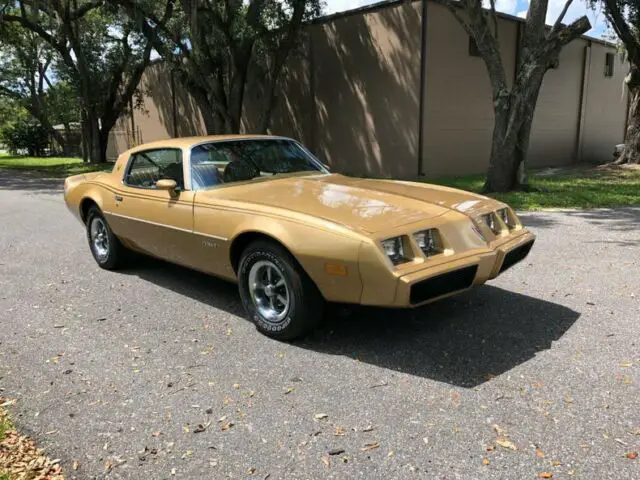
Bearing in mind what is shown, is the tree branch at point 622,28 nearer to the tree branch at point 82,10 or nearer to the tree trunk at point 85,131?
the tree branch at point 82,10

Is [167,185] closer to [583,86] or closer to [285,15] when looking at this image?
[285,15]

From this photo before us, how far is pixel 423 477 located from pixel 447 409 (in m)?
0.61

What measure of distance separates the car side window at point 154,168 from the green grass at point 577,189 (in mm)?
6881

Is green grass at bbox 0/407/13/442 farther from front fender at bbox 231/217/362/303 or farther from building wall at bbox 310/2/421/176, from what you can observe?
building wall at bbox 310/2/421/176

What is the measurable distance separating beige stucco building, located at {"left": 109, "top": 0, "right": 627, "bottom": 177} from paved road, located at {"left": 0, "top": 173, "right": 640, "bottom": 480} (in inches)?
443

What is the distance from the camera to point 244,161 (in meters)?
5.11

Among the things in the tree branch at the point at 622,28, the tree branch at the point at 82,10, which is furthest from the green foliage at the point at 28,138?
the tree branch at the point at 622,28

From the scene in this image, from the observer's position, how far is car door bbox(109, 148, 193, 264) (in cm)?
473

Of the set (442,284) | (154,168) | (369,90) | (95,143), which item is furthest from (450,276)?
(95,143)

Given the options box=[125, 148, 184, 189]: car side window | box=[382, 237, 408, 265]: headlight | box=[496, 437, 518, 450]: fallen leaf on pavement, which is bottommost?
box=[496, 437, 518, 450]: fallen leaf on pavement

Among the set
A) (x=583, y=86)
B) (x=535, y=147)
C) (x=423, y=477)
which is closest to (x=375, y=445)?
(x=423, y=477)

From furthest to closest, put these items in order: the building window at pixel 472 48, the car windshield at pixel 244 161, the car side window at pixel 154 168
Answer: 1. the building window at pixel 472 48
2. the car side window at pixel 154 168
3. the car windshield at pixel 244 161

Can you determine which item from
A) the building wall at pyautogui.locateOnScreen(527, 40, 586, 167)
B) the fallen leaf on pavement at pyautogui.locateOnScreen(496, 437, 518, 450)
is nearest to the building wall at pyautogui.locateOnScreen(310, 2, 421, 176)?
the building wall at pyautogui.locateOnScreen(527, 40, 586, 167)

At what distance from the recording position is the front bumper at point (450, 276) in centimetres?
336
